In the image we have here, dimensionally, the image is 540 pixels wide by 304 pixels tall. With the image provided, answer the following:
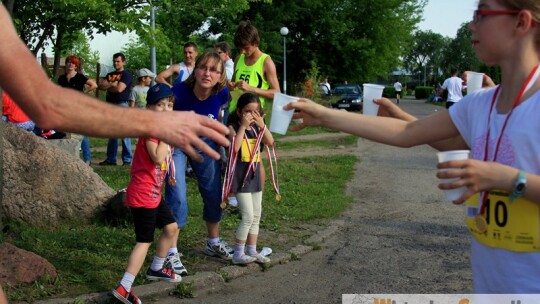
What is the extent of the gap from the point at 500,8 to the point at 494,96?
0.35 meters

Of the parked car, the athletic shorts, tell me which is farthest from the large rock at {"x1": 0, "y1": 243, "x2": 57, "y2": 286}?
the parked car

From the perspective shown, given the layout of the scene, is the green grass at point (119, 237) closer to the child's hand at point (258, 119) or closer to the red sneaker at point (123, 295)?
the red sneaker at point (123, 295)

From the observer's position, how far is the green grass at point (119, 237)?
5.29 m

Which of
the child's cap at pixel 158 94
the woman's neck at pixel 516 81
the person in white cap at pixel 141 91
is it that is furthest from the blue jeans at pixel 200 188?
the person in white cap at pixel 141 91

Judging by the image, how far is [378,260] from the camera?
20.9 ft

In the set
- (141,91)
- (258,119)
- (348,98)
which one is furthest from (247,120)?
(348,98)

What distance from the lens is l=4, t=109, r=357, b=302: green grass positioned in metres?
5.29

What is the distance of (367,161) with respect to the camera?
14453mm

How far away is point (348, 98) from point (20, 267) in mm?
30319

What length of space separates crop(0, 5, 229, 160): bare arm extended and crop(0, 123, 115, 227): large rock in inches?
202

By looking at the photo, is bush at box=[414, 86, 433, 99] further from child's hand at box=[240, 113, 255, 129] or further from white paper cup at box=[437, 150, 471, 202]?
white paper cup at box=[437, 150, 471, 202]

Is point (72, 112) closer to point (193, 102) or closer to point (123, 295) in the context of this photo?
point (123, 295)

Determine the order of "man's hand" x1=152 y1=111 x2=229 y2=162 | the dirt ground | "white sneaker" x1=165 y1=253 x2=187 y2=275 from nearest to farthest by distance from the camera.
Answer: "man's hand" x1=152 y1=111 x2=229 y2=162, the dirt ground, "white sneaker" x1=165 y1=253 x2=187 y2=275

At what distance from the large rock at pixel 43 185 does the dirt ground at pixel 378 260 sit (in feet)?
7.39
